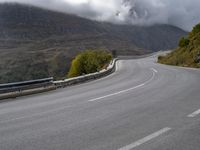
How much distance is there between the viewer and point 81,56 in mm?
59688

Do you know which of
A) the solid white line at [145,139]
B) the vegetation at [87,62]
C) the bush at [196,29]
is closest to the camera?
the solid white line at [145,139]

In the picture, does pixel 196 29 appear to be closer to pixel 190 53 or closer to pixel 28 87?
pixel 190 53

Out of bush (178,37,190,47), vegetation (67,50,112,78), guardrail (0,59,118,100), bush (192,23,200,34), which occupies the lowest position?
vegetation (67,50,112,78)

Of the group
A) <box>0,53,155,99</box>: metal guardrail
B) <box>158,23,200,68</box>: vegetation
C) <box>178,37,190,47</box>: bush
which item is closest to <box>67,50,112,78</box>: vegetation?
<box>178,37,190,47</box>: bush

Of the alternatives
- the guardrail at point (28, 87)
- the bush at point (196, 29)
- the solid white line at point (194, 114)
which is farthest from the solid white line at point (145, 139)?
the bush at point (196, 29)

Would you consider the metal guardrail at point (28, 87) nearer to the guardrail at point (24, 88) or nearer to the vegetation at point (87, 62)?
the guardrail at point (24, 88)

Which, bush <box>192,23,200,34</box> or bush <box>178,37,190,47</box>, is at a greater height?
bush <box>192,23,200,34</box>

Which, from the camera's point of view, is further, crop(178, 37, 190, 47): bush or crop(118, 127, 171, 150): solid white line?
crop(178, 37, 190, 47): bush

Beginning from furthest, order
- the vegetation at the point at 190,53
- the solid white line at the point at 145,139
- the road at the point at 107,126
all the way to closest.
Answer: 1. the vegetation at the point at 190,53
2. the road at the point at 107,126
3. the solid white line at the point at 145,139

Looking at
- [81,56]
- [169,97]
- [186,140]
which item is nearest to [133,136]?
[186,140]

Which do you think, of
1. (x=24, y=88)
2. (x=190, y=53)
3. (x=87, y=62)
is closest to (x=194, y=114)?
(x=24, y=88)

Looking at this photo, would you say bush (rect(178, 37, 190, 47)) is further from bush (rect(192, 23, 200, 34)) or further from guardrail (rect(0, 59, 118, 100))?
guardrail (rect(0, 59, 118, 100))

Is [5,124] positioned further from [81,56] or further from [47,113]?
[81,56]

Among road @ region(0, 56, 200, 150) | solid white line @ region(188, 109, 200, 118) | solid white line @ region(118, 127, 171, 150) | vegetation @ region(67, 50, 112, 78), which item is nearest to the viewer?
solid white line @ region(118, 127, 171, 150)
